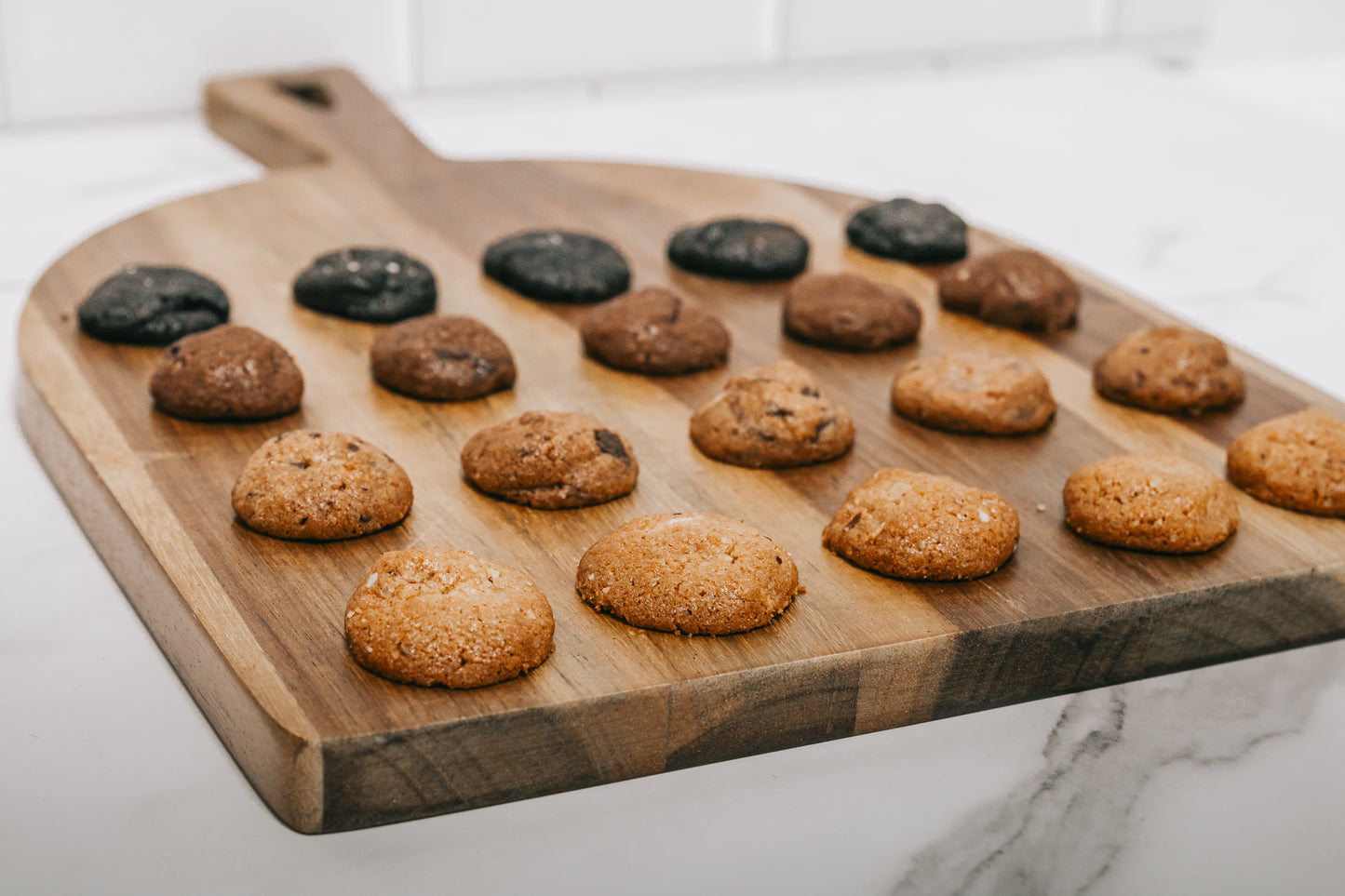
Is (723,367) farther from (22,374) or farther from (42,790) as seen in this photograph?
(42,790)

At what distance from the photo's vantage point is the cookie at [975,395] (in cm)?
228

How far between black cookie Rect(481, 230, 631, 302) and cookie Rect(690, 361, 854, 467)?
0.52m

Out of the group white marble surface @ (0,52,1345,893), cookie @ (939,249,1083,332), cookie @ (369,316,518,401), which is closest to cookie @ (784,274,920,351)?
cookie @ (939,249,1083,332)

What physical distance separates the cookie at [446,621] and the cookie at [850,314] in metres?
0.94

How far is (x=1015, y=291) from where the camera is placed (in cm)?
266

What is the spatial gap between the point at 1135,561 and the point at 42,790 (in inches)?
50.1

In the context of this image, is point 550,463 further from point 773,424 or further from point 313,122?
point 313,122

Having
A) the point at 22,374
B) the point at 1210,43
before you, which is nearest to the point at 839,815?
the point at 22,374

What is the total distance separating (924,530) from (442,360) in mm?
803

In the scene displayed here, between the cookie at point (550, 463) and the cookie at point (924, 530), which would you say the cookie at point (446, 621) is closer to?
the cookie at point (550, 463)

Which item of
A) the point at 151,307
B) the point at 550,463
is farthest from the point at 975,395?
the point at 151,307

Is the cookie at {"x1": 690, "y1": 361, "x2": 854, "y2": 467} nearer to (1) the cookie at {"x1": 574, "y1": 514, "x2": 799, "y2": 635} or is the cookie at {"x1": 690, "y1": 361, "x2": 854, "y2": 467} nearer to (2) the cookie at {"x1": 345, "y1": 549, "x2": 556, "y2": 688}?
(1) the cookie at {"x1": 574, "y1": 514, "x2": 799, "y2": 635}

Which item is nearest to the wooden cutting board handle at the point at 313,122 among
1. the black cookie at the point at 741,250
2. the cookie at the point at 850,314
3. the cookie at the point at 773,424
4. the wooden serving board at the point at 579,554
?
the wooden serving board at the point at 579,554

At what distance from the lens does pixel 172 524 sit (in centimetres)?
193
